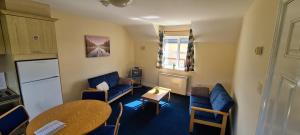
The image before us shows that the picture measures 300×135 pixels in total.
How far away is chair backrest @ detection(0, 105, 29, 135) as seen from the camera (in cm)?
165

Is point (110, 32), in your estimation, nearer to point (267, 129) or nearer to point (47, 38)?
point (47, 38)

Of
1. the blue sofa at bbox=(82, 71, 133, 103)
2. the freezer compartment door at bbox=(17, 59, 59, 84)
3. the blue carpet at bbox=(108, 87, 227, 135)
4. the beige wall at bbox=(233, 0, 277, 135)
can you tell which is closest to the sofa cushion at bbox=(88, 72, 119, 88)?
the blue sofa at bbox=(82, 71, 133, 103)

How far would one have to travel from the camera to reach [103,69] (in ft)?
14.0

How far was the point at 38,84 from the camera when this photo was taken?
7.98 feet

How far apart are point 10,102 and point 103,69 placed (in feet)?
7.49

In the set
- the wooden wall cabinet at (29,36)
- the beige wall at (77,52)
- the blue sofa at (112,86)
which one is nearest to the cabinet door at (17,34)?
the wooden wall cabinet at (29,36)

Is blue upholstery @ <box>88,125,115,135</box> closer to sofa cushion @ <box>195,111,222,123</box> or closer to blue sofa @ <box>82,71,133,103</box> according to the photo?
blue sofa @ <box>82,71,133,103</box>

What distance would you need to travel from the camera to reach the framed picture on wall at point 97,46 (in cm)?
367

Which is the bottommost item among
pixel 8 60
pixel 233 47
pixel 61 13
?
pixel 8 60

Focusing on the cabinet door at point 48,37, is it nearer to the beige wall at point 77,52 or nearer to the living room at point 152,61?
the living room at point 152,61

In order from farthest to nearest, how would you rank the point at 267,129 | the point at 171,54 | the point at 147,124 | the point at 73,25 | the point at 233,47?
the point at 171,54
the point at 233,47
the point at 73,25
the point at 147,124
the point at 267,129

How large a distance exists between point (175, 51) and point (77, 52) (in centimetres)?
305

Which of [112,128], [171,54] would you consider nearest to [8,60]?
[112,128]

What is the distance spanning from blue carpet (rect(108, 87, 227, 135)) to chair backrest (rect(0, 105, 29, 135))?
1.47 meters
